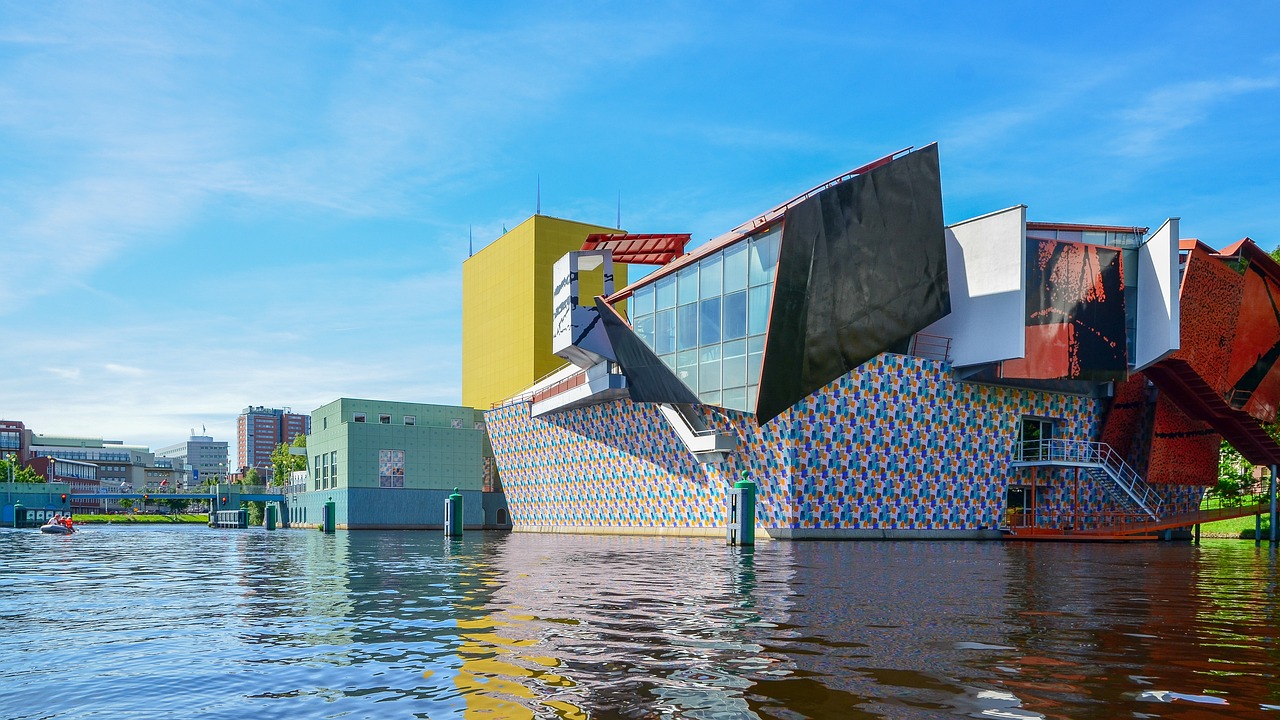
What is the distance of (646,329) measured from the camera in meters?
44.5

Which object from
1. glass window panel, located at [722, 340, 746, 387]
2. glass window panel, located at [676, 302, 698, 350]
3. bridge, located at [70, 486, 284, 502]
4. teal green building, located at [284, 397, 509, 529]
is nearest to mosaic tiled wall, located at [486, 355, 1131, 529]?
Answer: glass window panel, located at [722, 340, 746, 387]

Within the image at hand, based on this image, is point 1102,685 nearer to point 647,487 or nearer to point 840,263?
point 840,263

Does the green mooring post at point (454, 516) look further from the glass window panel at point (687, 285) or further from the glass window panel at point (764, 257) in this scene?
the glass window panel at point (764, 257)

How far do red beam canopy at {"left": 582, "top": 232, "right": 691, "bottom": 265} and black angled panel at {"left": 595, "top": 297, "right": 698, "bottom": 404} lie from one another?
865 cm

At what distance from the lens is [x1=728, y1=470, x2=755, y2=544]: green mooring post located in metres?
30.2

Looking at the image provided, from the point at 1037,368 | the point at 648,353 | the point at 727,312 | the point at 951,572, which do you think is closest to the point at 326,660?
the point at 951,572

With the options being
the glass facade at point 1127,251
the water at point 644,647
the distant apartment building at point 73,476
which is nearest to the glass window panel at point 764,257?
the glass facade at point 1127,251

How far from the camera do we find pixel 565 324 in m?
49.6

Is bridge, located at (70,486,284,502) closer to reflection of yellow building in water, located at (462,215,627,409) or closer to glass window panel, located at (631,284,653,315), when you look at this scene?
reflection of yellow building in water, located at (462,215,627,409)

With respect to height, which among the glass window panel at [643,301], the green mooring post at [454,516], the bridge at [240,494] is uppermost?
the glass window panel at [643,301]

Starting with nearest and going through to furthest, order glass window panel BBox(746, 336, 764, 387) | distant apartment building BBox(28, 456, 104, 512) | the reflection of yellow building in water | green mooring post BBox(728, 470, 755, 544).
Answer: green mooring post BBox(728, 470, 755, 544)
glass window panel BBox(746, 336, 764, 387)
the reflection of yellow building in water
distant apartment building BBox(28, 456, 104, 512)

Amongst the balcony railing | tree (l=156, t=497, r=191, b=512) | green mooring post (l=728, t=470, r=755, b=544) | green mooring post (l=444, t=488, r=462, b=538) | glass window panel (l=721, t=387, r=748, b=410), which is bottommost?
tree (l=156, t=497, r=191, b=512)

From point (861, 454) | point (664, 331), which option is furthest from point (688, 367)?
point (861, 454)

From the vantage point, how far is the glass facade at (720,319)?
37.6 meters
